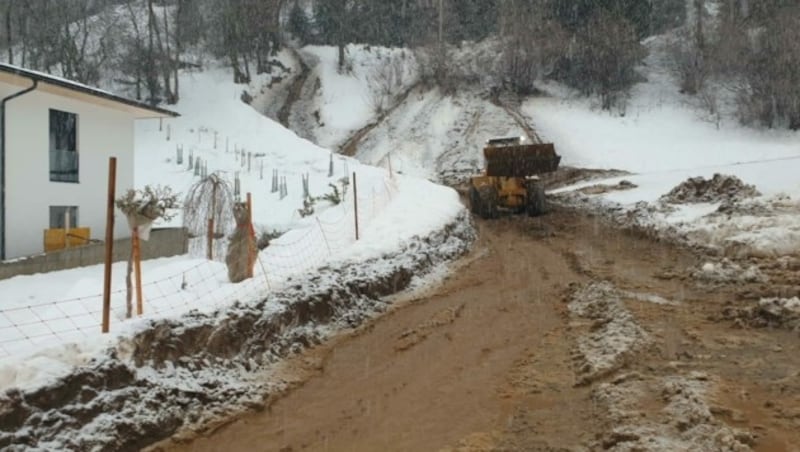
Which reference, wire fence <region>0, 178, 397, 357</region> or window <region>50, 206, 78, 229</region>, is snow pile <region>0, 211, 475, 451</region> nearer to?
wire fence <region>0, 178, 397, 357</region>

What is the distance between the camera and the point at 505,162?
21.3 metres

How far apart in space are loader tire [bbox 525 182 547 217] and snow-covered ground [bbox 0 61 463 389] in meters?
2.39

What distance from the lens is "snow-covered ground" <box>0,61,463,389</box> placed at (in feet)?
22.5

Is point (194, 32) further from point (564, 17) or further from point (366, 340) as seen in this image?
point (366, 340)

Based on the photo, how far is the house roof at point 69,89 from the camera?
51.8 feet

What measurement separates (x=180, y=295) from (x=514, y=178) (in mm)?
14797

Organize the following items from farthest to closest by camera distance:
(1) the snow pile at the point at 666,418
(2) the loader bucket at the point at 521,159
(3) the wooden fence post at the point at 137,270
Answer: (2) the loader bucket at the point at 521,159 → (3) the wooden fence post at the point at 137,270 → (1) the snow pile at the point at 666,418

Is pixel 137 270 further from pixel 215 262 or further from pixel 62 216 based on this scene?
pixel 62 216

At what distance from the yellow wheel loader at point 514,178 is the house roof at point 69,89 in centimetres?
1095

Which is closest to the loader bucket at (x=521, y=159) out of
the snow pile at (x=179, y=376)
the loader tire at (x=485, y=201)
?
the loader tire at (x=485, y=201)

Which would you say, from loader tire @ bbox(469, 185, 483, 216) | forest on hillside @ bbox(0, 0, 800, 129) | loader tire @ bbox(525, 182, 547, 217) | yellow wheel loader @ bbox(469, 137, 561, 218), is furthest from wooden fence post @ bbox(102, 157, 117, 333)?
forest on hillside @ bbox(0, 0, 800, 129)

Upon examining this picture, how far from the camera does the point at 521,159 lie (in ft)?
69.8

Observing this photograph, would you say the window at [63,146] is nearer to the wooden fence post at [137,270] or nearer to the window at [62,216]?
the window at [62,216]

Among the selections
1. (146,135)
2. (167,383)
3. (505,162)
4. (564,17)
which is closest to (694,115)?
(564,17)
